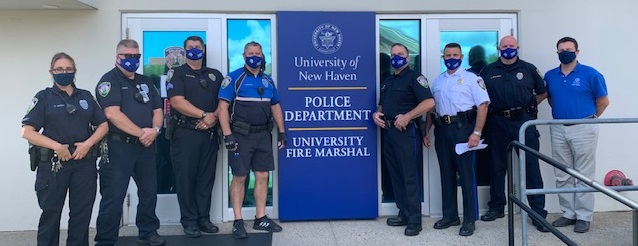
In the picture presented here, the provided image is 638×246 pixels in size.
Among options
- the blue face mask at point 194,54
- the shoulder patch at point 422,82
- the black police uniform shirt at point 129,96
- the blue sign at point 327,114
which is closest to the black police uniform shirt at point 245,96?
the blue face mask at point 194,54

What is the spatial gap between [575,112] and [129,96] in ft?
12.6

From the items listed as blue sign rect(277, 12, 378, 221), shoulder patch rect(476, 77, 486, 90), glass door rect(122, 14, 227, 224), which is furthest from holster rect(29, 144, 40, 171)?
shoulder patch rect(476, 77, 486, 90)

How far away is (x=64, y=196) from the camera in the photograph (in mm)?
3602

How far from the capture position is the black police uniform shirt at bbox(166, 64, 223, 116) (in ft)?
14.1

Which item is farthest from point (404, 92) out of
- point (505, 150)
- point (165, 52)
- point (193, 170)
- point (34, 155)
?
point (34, 155)

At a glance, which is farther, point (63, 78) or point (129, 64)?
point (129, 64)

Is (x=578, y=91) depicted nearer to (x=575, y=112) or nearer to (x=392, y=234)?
(x=575, y=112)

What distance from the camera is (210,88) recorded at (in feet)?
14.5

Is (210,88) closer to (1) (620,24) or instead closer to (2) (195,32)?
(2) (195,32)

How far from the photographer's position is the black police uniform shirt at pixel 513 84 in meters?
4.49

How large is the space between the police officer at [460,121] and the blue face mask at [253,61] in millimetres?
1648

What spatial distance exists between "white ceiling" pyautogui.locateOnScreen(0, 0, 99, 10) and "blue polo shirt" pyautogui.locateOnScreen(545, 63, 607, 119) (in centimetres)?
431

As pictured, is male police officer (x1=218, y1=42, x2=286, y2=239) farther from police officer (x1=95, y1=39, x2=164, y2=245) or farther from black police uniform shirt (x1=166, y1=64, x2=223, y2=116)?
police officer (x1=95, y1=39, x2=164, y2=245)

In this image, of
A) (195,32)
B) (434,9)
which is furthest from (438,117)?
(195,32)
